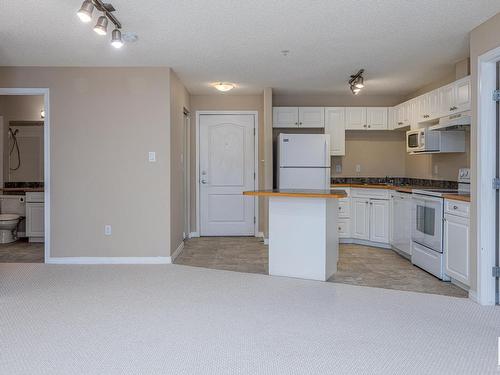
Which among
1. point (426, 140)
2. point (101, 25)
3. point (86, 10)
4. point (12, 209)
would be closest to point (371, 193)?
point (426, 140)

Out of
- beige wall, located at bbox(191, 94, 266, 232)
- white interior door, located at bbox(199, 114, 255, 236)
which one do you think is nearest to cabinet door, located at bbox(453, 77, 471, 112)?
beige wall, located at bbox(191, 94, 266, 232)

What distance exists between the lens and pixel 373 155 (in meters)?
7.11

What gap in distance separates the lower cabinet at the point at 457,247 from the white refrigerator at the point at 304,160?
2352mm

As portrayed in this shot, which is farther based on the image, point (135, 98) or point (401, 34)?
point (135, 98)

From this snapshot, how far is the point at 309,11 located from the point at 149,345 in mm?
2660

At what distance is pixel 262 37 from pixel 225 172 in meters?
3.41

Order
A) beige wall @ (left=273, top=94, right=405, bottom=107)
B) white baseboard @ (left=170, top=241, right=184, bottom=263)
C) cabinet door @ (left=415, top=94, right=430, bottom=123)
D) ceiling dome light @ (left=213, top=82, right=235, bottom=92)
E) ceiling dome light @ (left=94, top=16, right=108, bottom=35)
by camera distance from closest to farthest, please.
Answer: ceiling dome light @ (left=94, top=16, right=108, bottom=35) → white baseboard @ (left=170, top=241, right=184, bottom=263) → cabinet door @ (left=415, top=94, right=430, bottom=123) → ceiling dome light @ (left=213, top=82, right=235, bottom=92) → beige wall @ (left=273, top=94, right=405, bottom=107)

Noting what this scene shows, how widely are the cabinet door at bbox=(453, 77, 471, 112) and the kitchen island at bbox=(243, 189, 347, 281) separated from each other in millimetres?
1561

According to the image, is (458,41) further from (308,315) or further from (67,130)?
(67,130)

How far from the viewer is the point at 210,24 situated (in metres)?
3.68

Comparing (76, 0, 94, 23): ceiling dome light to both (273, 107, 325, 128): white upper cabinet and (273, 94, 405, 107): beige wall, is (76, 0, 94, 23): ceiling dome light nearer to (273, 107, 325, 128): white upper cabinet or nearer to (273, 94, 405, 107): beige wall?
(273, 107, 325, 128): white upper cabinet

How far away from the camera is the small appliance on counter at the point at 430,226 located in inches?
170

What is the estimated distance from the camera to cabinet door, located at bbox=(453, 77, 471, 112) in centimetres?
439

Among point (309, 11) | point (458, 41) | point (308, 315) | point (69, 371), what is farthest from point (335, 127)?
point (69, 371)
